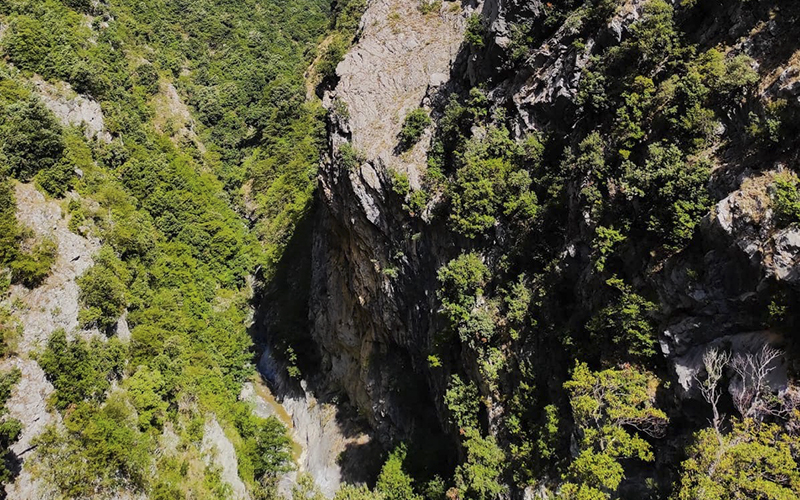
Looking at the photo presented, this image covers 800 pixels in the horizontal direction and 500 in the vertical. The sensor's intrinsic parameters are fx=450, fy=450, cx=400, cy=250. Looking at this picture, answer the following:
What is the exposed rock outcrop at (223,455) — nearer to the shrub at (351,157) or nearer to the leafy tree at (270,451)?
the leafy tree at (270,451)

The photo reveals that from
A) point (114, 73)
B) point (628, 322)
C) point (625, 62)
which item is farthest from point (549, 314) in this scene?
point (114, 73)

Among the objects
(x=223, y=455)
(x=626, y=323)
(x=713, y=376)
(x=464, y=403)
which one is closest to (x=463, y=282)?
(x=464, y=403)

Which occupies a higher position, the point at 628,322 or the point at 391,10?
the point at 391,10

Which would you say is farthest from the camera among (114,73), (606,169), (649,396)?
(114,73)

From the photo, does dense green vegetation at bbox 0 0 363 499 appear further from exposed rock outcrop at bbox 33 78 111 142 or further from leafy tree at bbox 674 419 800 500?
leafy tree at bbox 674 419 800 500

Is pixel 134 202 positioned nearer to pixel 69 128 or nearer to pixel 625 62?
pixel 69 128

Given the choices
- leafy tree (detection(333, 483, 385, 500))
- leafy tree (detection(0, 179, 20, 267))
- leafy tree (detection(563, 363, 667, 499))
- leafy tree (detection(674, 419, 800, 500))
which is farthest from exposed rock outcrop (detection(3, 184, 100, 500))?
leafy tree (detection(674, 419, 800, 500))

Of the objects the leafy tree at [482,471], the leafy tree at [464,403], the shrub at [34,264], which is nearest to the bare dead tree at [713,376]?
the leafy tree at [482,471]
